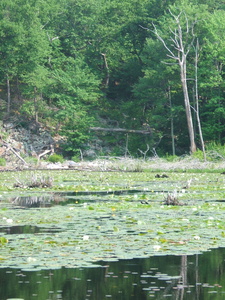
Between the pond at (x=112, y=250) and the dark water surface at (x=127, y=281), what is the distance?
1 cm

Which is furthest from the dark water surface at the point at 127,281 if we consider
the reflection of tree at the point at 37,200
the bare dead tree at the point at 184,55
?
the bare dead tree at the point at 184,55

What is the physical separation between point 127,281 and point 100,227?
4155mm

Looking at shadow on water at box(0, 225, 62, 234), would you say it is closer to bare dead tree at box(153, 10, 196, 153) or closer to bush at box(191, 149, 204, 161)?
bush at box(191, 149, 204, 161)

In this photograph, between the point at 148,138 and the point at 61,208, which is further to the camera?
the point at 148,138

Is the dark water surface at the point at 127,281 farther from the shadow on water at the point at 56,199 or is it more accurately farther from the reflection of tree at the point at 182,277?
the shadow on water at the point at 56,199

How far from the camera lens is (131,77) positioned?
54125 mm

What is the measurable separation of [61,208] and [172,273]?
7.47 m

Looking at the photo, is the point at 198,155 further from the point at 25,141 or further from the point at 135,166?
the point at 25,141

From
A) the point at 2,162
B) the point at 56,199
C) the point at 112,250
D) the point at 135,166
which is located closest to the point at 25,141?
the point at 2,162

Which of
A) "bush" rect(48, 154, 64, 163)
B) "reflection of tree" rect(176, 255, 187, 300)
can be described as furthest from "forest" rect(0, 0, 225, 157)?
"reflection of tree" rect(176, 255, 187, 300)

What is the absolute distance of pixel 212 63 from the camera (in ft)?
145

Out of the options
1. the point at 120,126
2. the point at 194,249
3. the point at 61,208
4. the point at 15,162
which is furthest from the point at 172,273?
the point at 120,126

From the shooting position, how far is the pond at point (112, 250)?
24.3ft

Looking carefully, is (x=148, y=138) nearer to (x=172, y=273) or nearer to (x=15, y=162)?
(x=15, y=162)
